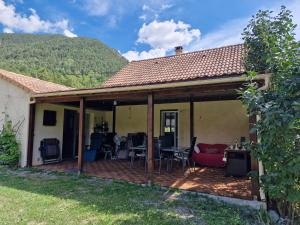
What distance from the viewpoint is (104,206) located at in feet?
14.9

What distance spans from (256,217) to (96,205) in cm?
283

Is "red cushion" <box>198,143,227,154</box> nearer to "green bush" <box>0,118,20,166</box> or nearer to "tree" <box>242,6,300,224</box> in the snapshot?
"tree" <box>242,6,300,224</box>

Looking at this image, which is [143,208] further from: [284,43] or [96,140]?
[96,140]

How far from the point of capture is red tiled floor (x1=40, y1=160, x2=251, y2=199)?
5536mm

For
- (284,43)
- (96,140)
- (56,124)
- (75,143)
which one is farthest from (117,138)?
(284,43)

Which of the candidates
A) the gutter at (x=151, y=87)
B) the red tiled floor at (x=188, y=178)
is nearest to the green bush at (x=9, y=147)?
the red tiled floor at (x=188, y=178)

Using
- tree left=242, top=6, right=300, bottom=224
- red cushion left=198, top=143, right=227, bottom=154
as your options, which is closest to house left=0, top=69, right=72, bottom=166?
red cushion left=198, top=143, right=227, bottom=154

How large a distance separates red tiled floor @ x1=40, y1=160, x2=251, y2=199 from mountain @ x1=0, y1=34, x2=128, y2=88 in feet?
50.4

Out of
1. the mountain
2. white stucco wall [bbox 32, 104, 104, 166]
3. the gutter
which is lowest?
white stucco wall [bbox 32, 104, 104, 166]

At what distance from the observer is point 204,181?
6445 mm

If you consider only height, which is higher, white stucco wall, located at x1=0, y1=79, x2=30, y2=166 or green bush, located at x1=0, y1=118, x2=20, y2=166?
white stucco wall, located at x1=0, y1=79, x2=30, y2=166

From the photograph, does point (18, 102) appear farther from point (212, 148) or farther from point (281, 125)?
point (281, 125)

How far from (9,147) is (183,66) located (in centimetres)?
801

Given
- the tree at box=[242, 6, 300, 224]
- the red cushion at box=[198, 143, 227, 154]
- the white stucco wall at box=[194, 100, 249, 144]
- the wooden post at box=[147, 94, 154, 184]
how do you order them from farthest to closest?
the white stucco wall at box=[194, 100, 249, 144] → the red cushion at box=[198, 143, 227, 154] → the wooden post at box=[147, 94, 154, 184] → the tree at box=[242, 6, 300, 224]
